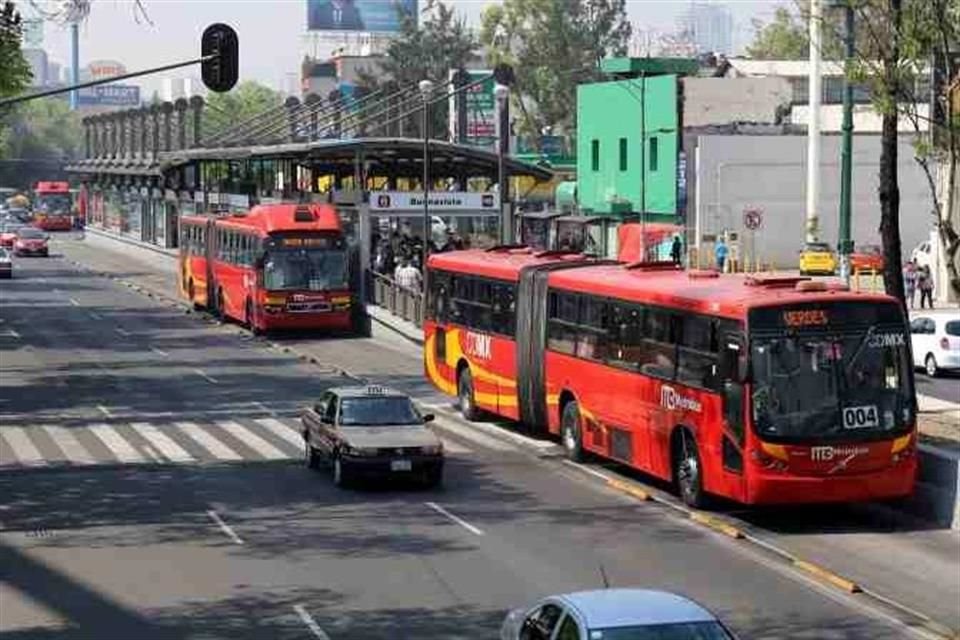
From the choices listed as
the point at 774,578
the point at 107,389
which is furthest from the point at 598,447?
the point at 107,389

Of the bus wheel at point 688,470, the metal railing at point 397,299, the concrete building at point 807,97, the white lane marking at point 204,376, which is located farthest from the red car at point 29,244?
the bus wheel at point 688,470

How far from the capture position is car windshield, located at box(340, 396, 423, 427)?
1155 inches

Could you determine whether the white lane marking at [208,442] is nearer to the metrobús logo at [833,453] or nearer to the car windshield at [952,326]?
the metrobús logo at [833,453]

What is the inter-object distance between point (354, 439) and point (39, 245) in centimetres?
8150

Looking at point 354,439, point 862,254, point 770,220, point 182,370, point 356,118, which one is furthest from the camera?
point 356,118

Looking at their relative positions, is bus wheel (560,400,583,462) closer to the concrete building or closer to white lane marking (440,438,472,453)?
white lane marking (440,438,472,453)

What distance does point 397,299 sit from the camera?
5659 centimetres

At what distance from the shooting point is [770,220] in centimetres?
7575

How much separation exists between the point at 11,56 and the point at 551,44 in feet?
342

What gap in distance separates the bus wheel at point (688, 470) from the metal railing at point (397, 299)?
2781 cm

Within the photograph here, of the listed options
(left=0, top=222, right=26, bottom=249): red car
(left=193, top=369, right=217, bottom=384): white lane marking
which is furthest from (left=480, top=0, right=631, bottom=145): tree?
(left=193, top=369, right=217, bottom=384): white lane marking

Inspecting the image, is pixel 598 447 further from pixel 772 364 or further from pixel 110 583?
pixel 110 583

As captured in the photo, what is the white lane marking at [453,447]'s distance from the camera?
33.0 metres

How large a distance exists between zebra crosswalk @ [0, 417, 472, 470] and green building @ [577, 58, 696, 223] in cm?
3967
